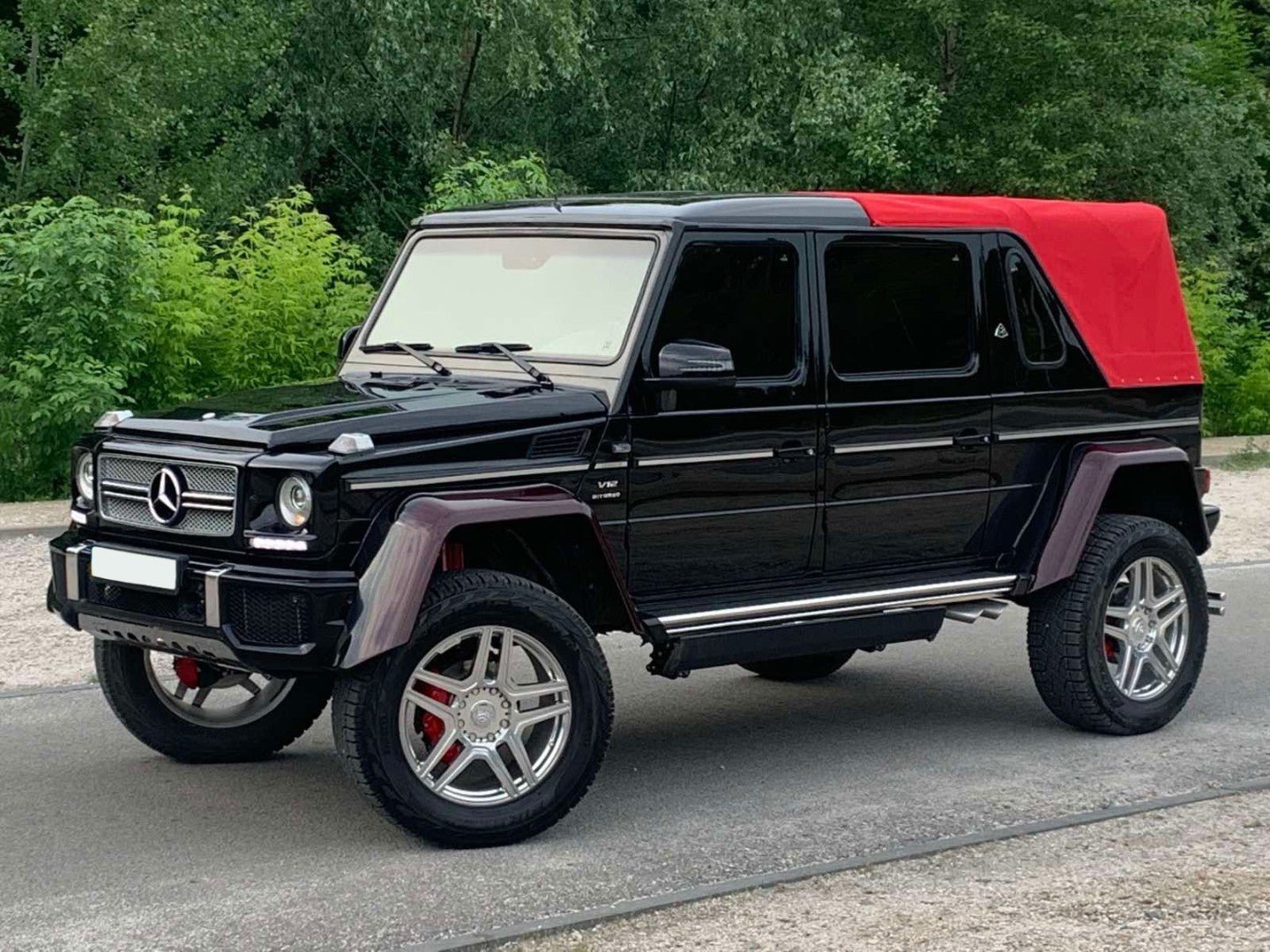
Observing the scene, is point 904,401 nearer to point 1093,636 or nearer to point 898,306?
point 898,306

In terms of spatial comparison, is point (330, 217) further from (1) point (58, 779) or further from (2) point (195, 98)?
(1) point (58, 779)

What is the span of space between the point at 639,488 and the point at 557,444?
38cm

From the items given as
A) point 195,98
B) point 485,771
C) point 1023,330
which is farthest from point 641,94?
point 485,771

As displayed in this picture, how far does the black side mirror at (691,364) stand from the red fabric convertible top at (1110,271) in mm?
1256

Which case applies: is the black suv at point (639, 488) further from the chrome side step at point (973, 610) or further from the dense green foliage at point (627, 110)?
the dense green foliage at point (627, 110)

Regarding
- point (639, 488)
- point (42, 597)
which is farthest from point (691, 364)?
point (42, 597)

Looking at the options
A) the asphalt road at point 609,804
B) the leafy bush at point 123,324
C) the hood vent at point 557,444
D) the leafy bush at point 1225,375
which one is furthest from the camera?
the leafy bush at point 1225,375

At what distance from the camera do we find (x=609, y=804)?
7.25 m

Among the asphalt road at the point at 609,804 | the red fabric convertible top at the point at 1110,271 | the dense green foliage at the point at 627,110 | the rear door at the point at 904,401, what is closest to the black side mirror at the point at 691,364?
the rear door at the point at 904,401

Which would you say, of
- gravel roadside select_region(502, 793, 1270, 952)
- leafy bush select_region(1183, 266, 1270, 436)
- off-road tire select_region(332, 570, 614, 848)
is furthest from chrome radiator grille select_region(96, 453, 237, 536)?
leafy bush select_region(1183, 266, 1270, 436)

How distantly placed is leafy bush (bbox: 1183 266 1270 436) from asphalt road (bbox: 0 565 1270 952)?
48.0 ft

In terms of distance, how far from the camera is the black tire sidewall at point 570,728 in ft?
20.7

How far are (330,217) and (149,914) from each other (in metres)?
25.2

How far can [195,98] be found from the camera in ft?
82.9
